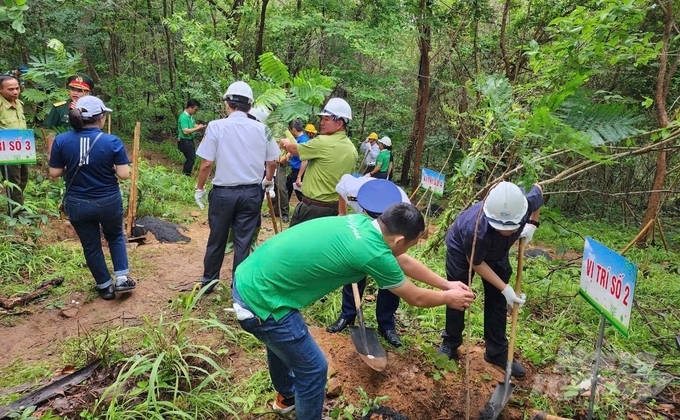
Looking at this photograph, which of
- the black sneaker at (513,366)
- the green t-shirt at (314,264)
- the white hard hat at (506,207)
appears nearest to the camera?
the green t-shirt at (314,264)

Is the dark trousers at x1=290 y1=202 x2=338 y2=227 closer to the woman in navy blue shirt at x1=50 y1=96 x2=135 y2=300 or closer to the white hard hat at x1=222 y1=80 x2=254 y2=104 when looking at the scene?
the white hard hat at x1=222 y1=80 x2=254 y2=104

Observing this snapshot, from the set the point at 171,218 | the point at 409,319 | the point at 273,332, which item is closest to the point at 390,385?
the point at 409,319

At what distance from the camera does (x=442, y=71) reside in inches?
452

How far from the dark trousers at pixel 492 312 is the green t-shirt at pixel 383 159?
6.68 meters

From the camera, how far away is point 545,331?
414cm

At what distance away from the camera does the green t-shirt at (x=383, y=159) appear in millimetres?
9875

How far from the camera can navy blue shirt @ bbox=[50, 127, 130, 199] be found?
3.59m

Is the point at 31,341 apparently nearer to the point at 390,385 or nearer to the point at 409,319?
the point at 390,385

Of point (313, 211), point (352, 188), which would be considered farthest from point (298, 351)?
point (313, 211)

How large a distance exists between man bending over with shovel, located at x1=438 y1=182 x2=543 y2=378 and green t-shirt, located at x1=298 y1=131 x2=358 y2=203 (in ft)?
3.76

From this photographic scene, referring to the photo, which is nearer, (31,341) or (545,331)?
(31,341)

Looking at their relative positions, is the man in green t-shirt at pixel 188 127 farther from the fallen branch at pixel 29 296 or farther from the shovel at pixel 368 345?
the shovel at pixel 368 345

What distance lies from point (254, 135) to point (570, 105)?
2472 millimetres

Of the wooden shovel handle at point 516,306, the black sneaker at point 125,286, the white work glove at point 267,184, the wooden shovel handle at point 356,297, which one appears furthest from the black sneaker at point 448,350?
the black sneaker at point 125,286
